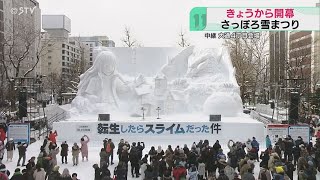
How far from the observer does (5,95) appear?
114 feet

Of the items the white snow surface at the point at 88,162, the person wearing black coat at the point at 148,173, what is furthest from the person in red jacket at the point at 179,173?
the white snow surface at the point at 88,162

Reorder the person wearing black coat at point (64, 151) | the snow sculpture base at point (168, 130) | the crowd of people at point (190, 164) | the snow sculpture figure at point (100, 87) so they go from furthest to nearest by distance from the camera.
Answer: the snow sculpture figure at point (100, 87) → the snow sculpture base at point (168, 130) → the person wearing black coat at point (64, 151) → the crowd of people at point (190, 164)

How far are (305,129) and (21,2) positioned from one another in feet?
173

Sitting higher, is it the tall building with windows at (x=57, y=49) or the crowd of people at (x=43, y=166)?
the tall building with windows at (x=57, y=49)

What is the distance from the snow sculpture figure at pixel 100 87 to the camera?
23594 mm

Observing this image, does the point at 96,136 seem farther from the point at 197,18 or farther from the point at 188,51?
the point at 197,18

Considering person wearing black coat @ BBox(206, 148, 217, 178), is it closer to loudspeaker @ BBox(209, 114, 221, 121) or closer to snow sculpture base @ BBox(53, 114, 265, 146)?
snow sculpture base @ BBox(53, 114, 265, 146)

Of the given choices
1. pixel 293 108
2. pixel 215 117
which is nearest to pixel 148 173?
pixel 215 117

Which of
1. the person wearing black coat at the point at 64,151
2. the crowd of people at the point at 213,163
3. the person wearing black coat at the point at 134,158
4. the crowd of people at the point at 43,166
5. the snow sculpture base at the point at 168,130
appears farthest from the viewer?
the snow sculpture base at the point at 168,130

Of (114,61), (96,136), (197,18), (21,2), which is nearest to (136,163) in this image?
(96,136)

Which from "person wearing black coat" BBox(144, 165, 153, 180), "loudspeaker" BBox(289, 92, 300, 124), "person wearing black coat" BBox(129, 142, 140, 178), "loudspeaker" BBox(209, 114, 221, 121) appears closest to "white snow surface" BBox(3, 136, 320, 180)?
"person wearing black coat" BBox(129, 142, 140, 178)

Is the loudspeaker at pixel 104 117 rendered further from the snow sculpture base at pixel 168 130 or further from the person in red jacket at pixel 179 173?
the person in red jacket at pixel 179 173

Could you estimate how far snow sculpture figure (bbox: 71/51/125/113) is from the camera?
2359 cm

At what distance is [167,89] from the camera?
23.8 metres
